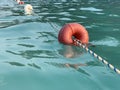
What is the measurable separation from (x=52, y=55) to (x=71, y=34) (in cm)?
138

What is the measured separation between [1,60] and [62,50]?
1999 mm

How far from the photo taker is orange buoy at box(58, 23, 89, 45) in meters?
10.2

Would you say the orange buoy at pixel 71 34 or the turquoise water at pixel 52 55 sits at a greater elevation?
the orange buoy at pixel 71 34

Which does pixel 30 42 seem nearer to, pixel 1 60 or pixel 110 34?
pixel 1 60

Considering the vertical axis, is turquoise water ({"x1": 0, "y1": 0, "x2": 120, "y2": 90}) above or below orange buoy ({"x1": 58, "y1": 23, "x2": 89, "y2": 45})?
below

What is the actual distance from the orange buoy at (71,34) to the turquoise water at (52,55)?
0.69 feet

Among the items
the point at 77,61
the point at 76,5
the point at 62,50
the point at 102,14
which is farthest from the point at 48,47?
the point at 76,5

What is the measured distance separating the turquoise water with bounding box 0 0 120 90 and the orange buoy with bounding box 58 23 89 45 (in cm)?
21

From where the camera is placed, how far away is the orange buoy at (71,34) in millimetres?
10172

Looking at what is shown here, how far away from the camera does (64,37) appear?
10.2 metres

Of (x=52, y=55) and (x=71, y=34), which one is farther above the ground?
(x=71, y=34)

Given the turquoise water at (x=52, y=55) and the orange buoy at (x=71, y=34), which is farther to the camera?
the orange buoy at (x=71, y=34)

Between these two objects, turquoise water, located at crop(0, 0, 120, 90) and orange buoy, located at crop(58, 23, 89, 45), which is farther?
orange buoy, located at crop(58, 23, 89, 45)

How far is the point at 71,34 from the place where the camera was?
10.3 meters
